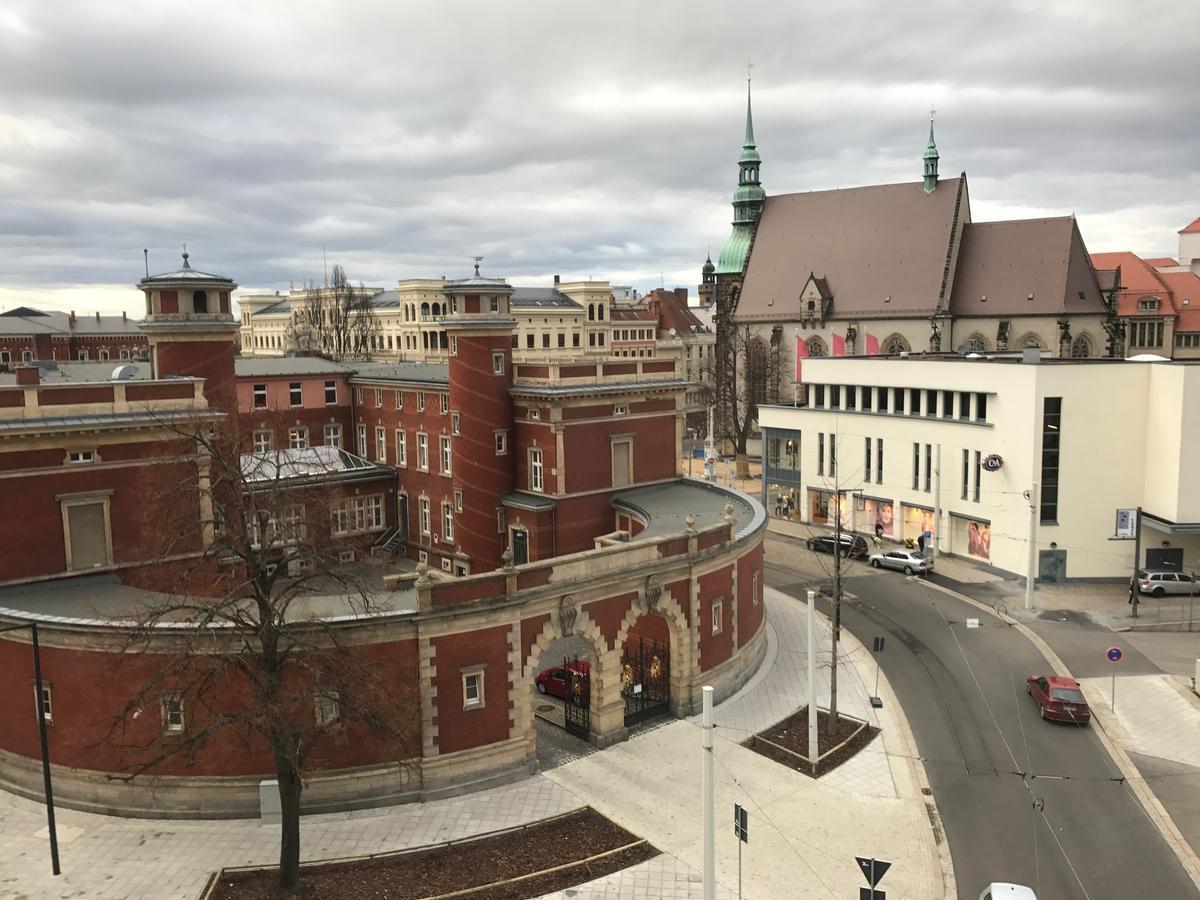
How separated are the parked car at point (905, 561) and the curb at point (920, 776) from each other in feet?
37.8

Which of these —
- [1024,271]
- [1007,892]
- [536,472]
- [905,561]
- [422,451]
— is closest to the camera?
[1007,892]

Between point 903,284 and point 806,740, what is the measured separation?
56.0m

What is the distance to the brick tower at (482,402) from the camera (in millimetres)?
42812

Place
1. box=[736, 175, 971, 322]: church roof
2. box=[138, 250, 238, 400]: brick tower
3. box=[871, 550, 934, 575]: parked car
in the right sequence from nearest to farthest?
1. box=[138, 250, 238, 400]: brick tower
2. box=[871, 550, 934, 575]: parked car
3. box=[736, 175, 971, 322]: church roof

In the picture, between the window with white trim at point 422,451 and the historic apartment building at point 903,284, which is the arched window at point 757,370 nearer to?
the historic apartment building at point 903,284

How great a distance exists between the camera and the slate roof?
4237 inches

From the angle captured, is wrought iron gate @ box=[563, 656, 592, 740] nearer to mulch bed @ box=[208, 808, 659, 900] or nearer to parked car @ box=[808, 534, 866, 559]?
mulch bed @ box=[208, 808, 659, 900]

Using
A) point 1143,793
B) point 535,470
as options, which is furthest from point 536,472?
point 1143,793

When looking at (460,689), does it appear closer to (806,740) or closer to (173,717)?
(173,717)

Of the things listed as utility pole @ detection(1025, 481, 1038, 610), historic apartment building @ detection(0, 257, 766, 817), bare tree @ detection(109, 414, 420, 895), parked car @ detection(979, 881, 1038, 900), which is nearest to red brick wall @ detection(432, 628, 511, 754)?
historic apartment building @ detection(0, 257, 766, 817)

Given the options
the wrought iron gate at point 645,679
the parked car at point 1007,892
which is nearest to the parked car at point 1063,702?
the parked car at point 1007,892

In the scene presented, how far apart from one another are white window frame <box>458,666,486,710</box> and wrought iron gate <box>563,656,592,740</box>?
4.53 metres

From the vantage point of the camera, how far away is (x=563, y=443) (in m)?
41.9

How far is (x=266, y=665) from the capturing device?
66.2 feet
